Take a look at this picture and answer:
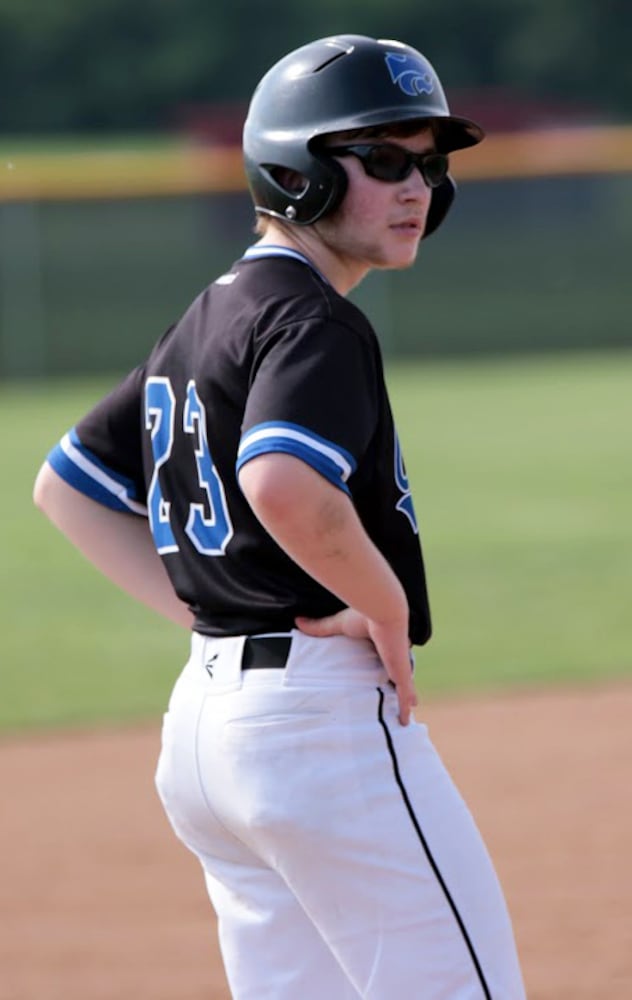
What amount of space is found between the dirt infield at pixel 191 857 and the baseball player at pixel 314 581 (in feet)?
4.87

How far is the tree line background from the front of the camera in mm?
36969

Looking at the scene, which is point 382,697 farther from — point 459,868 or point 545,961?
point 545,961

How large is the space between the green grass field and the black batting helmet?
13.5 ft

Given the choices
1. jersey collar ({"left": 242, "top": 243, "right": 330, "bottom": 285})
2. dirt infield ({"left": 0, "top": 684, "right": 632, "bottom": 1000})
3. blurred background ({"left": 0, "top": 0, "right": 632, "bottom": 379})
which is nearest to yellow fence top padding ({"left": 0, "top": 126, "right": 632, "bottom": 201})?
blurred background ({"left": 0, "top": 0, "right": 632, "bottom": 379})

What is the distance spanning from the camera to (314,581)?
8.04ft

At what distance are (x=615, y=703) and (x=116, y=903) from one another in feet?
7.98

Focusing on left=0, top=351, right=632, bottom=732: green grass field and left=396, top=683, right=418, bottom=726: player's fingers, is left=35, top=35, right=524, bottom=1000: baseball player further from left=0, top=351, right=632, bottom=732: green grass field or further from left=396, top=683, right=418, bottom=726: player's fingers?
left=0, top=351, right=632, bottom=732: green grass field

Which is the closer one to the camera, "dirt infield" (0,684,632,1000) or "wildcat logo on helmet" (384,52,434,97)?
"wildcat logo on helmet" (384,52,434,97)

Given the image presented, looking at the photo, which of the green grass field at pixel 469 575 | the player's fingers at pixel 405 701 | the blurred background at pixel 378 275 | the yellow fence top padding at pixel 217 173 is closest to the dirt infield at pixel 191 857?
the green grass field at pixel 469 575

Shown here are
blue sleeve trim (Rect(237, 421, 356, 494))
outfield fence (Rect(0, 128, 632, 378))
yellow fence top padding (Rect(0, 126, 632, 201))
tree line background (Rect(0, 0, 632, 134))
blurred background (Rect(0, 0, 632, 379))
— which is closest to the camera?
blue sleeve trim (Rect(237, 421, 356, 494))

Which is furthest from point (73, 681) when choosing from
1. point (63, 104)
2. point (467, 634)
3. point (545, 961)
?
point (63, 104)

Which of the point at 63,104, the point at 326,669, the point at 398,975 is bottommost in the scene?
the point at 398,975

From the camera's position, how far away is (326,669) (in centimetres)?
242

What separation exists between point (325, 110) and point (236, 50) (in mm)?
35765
